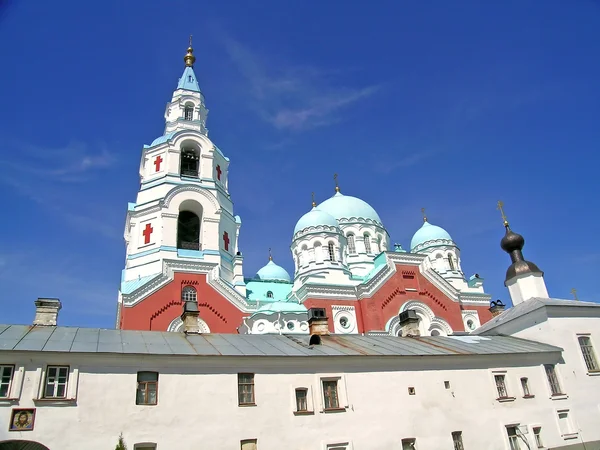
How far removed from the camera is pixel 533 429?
573 inches

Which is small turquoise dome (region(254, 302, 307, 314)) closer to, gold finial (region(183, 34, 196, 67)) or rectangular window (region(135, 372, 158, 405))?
rectangular window (region(135, 372, 158, 405))

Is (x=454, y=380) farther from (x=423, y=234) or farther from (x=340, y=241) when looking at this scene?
(x=423, y=234)

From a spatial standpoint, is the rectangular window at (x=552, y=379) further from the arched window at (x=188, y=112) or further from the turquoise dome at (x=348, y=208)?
the arched window at (x=188, y=112)

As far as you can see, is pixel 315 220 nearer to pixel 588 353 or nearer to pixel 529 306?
pixel 529 306

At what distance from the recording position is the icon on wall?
991cm

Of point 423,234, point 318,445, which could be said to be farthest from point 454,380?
point 423,234

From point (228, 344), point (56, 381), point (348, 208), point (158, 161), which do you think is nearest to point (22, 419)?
point (56, 381)

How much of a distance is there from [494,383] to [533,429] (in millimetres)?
1741

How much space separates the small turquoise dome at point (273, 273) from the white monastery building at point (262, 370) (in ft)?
22.7

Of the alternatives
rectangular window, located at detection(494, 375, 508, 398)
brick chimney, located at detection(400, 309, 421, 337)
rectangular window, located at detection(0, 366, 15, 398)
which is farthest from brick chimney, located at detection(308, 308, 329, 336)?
rectangular window, located at detection(0, 366, 15, 398)

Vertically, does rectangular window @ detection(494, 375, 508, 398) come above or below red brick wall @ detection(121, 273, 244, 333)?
below

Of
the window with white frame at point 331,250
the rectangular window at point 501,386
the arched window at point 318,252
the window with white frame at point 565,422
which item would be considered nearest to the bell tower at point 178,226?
the arched window at point 318,252

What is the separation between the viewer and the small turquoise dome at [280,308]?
78.8ft

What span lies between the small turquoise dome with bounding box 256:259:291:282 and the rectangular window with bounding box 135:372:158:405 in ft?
71.5
